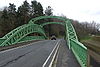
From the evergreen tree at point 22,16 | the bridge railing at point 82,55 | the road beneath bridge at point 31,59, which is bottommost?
the road beneath bridge at point 31,59

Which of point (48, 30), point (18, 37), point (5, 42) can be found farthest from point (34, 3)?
point (5, 42)

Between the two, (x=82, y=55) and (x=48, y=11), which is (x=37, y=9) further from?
(x=82, y=55)

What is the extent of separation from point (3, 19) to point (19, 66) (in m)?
73.8

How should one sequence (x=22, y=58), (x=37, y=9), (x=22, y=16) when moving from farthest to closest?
(x=37, y=9)
(x=22, y=16)
(x=22, y=58)

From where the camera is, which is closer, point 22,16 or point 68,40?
point 68,40

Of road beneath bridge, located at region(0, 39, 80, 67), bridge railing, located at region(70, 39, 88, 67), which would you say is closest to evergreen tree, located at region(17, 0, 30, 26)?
road beneath bridge, located at region(0, 39, 80, 67)

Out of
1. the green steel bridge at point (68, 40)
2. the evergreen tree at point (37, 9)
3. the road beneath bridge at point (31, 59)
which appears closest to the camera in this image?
the green steel bridge at point (68, 40)

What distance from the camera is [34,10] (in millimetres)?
115188

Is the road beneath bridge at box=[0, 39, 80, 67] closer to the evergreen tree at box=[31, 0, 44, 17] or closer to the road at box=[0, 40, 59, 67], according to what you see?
the road at box=[0, 40, 59, 67]

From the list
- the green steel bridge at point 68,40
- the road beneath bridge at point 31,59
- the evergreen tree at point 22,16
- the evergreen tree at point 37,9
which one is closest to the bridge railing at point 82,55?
the green steel bridge at point 68,40

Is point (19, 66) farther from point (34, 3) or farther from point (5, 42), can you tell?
point (34, 3)

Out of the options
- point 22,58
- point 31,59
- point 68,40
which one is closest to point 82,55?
point 31,59

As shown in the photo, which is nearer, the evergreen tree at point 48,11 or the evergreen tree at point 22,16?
the evergreen tree at point 22,16

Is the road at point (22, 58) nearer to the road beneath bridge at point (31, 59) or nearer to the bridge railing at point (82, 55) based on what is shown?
the road beneath bridge at point (31, 59)
